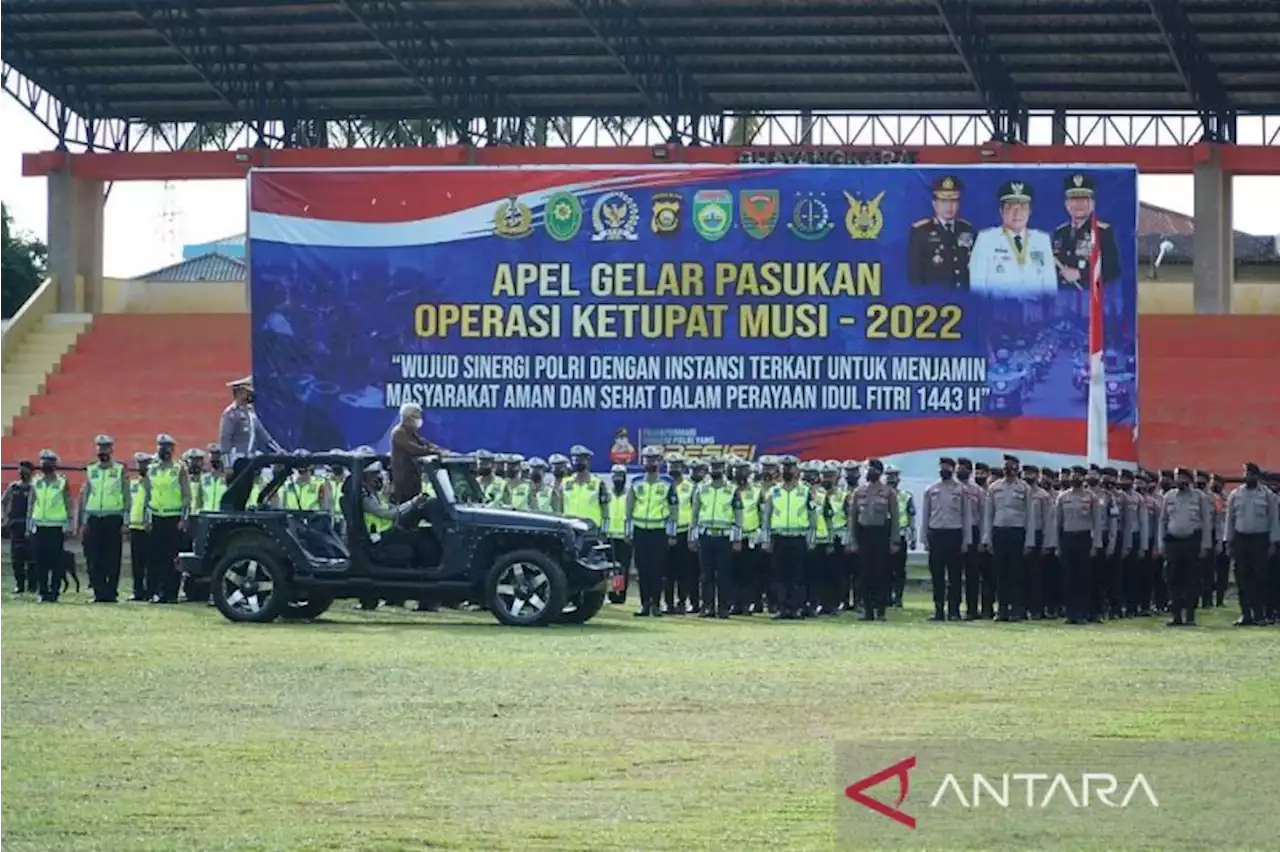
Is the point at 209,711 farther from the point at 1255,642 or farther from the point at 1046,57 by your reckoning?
the point at 1046,57

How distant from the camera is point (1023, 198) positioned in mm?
30234

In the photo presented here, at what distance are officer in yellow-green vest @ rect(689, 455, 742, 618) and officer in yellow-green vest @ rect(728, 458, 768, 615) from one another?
A: 8 centimetres

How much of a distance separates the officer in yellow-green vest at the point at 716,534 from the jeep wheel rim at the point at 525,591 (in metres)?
3.65

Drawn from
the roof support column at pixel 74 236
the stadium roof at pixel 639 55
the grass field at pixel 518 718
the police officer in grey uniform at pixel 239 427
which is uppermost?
the stadium roof at pixel 639 55

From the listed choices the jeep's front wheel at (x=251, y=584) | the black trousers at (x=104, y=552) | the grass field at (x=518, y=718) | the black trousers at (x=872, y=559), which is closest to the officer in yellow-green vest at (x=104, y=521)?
the black trousers at (x=104, y=552)

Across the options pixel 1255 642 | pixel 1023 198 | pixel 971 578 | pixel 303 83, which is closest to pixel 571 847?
pixel 1255 642

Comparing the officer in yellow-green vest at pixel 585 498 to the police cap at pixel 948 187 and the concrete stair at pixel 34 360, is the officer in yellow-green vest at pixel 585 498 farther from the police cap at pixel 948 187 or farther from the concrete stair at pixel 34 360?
the concrete stair at pixel 34 360

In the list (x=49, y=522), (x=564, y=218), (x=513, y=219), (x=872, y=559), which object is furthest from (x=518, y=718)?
(x=513, y=219)

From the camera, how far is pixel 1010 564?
26.4 m

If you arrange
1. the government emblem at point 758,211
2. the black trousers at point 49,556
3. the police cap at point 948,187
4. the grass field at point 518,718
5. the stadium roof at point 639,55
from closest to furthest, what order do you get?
the grass field at point 518,718 → the black trousers at point 49,556 → the police cap at point 948,187 → the government emblem at point 758,211 → the stadium roof at point 639,55

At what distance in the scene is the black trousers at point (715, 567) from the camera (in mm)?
26406

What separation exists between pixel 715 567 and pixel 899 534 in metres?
1.95

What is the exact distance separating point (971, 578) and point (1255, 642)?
14.9 ft

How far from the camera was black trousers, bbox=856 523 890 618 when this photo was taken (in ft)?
84.7
